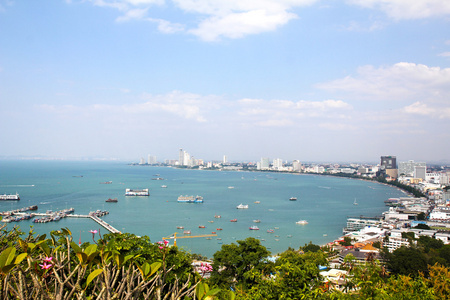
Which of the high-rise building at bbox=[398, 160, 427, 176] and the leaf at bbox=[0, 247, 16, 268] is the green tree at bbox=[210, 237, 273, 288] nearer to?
the leaf at bbox=[0, 247, 16, 268]

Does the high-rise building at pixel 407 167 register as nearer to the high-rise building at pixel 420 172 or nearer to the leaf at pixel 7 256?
the high-rise building at pixel 420 172

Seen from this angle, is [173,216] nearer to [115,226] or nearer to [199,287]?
[115,226]

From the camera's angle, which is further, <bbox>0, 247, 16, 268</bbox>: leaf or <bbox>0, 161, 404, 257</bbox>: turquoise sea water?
<bbox>0, 161, 404, 257</bbox>: turquoise sea water

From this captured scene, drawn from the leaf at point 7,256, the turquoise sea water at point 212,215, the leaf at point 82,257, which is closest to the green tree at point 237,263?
the leaf at point 82,257

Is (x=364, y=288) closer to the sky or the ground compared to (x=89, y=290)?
closer to the ground

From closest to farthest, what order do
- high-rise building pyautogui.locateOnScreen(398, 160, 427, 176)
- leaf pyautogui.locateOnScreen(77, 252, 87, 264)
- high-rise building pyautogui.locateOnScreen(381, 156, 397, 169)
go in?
leaf pyautogui.locateOnScreen(77, 252, 87, 264) < high-rise building pyautogui.locateOnScreen(398, 160, 427, 176) < high-rise building pyautogui.locateOnScreen(381, 156, 397, 169)

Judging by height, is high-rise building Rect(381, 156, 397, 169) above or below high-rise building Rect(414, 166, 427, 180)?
above

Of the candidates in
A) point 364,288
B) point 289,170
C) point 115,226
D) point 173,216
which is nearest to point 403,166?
point 289,170

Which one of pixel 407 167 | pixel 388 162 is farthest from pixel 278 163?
pixel 407 167

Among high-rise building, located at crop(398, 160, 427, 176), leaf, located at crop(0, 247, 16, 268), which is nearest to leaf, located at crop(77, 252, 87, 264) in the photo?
leaf, located at crop(0, 247, 16, 268)

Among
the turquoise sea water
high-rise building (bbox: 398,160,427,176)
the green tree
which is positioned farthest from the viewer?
high-rise building (bbox: 398,160,427,176)

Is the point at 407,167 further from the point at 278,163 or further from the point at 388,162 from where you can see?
the point at 278,163
